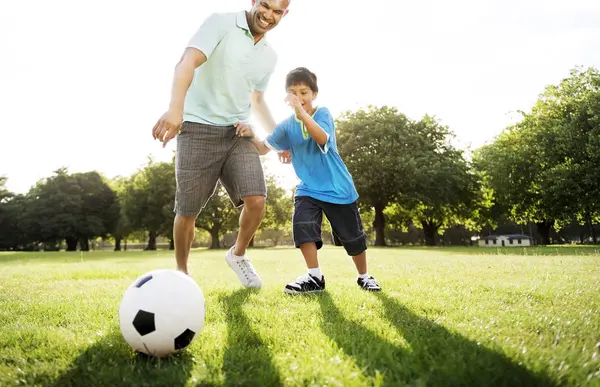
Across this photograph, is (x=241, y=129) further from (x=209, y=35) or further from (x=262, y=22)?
(x=262, y=22)

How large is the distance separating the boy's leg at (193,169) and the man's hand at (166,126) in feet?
2.90

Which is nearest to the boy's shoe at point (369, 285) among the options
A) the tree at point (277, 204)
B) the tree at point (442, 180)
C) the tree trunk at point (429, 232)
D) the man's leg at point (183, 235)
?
the man's leg at point (183, 235)

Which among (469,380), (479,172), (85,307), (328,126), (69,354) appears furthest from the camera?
(479,172)

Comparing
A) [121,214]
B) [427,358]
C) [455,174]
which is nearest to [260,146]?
[427,358]

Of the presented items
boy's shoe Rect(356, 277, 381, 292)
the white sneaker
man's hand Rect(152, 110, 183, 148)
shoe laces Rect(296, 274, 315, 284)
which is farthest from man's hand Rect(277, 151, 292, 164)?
man's hand Rect(152, 110, 183, 148)

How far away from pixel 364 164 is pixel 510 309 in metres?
27.7

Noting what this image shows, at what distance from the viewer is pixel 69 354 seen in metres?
2.47

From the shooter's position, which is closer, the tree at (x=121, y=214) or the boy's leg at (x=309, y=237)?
the boy's leg at (x=309, y=237)

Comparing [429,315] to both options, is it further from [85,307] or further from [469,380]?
[85,307]

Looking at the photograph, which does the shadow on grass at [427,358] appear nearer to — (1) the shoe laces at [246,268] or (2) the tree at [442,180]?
(1) the shoe laces at [246,268]

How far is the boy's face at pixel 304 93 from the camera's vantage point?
188 inches

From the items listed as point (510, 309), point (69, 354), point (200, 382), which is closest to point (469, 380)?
point (200, 382)

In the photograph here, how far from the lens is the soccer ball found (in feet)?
7.70

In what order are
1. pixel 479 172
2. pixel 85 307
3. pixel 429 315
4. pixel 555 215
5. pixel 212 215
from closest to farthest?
pixel 429 315, pixel 85 307, pixel 555 215, pixel 479 172, pixel 212 215
